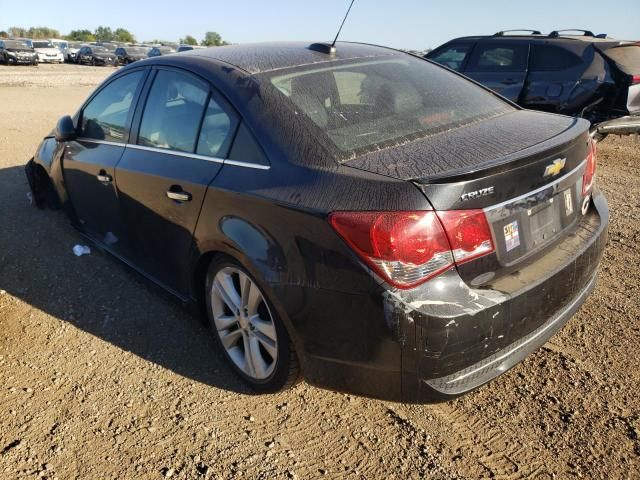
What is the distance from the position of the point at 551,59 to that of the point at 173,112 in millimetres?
6518

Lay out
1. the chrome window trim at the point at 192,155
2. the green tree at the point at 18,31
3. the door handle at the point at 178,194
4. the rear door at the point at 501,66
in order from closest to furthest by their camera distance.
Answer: the chrome window trim at the point at 192,155 → the door handle at the point at 178,194 → the rear door at the point at 501,66 → the green tree at the point at 18,31

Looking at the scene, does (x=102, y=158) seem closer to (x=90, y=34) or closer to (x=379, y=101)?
(x=379, y=101)

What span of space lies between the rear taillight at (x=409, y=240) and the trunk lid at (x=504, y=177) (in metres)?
0.06

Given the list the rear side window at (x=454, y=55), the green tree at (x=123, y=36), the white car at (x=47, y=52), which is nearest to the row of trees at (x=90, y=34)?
the green tree at (x=123, y=36)

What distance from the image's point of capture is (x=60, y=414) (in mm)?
2637

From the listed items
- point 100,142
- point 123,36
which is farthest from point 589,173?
point 123,36

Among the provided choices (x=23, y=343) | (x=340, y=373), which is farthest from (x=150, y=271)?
(x=340, y=373)

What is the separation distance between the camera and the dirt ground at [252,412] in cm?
228

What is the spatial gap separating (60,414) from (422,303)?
1886 millimetres

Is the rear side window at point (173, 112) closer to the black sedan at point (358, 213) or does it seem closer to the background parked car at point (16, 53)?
the black sedan at point (358, 213)

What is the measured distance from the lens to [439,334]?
1990 millimetres

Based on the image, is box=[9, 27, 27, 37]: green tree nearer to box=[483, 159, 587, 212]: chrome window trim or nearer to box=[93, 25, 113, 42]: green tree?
box=[93, 25, 113, 42]: green tree

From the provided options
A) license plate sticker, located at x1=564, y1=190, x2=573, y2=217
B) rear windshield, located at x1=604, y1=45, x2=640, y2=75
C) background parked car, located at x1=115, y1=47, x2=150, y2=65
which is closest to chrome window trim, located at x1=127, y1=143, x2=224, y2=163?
license plate sticker, located at x1=564, y1=190, x2=573, y2=217

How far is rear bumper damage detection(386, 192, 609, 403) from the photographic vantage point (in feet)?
6.50
